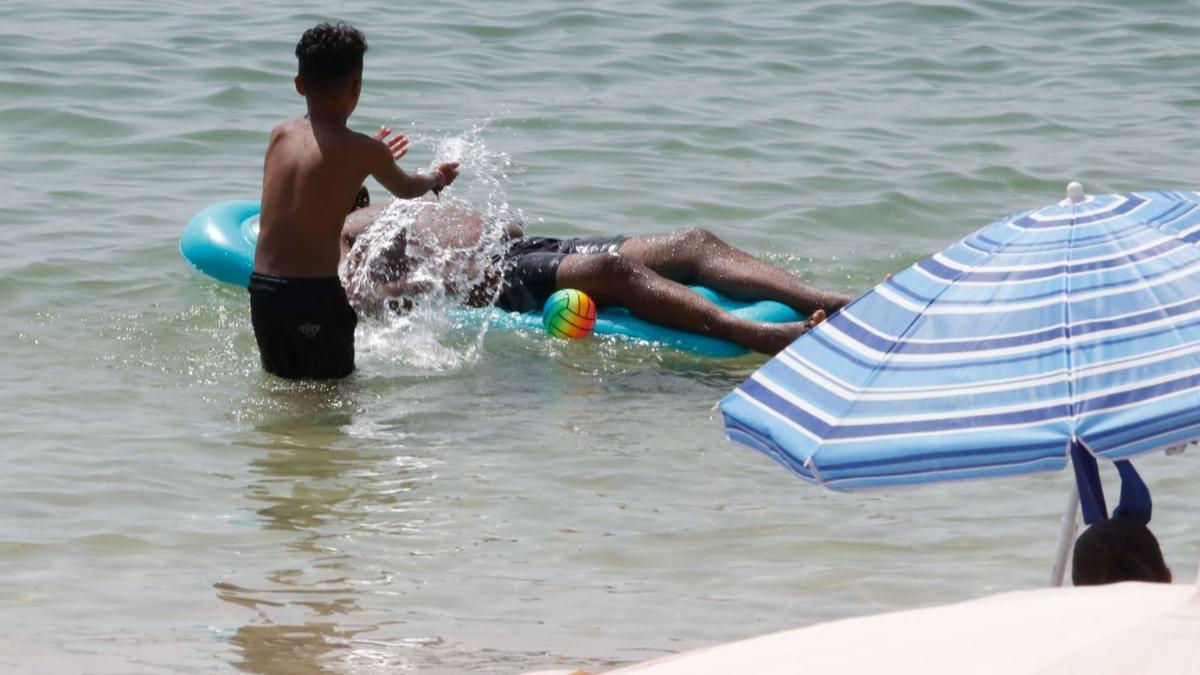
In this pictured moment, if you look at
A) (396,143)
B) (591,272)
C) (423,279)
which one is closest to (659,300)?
(591,272)

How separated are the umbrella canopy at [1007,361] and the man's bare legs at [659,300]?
3.59 meters

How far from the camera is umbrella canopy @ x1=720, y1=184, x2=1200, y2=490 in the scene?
2705mm

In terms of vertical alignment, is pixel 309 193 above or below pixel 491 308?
above

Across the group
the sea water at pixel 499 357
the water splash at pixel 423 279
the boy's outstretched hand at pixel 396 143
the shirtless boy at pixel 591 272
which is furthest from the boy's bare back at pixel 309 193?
the shirtless boy at pixel 591 272

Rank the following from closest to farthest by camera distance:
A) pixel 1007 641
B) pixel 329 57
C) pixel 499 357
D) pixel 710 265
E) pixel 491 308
→ pixel 1007 641 < pixel 329 57 < pixel 499 357 < pixel 710 265 < pixel 491 308

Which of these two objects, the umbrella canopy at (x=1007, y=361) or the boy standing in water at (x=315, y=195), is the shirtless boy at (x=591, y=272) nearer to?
the boy standing in water at (x=315, y=195)

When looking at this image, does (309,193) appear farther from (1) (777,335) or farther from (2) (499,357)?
(1) (777,335)

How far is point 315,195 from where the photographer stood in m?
6.13

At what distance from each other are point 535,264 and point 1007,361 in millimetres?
4712

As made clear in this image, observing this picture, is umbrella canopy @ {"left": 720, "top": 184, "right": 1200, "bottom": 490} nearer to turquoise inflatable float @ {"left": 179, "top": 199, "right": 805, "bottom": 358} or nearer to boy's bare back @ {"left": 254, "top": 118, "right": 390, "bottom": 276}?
boy's bare back @ {"left": 254, "top": 118, "right": 390, "bottom": 276}

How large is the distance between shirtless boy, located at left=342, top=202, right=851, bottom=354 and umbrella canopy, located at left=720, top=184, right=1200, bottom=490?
376 cm

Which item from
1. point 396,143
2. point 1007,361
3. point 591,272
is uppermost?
point 1007,361

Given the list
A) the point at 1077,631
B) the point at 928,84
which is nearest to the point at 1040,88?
the point at 928,84

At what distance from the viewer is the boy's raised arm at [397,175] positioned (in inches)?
242
